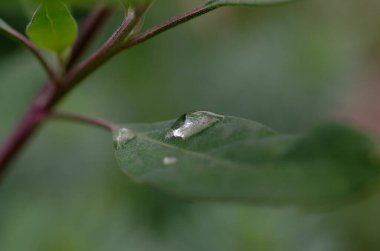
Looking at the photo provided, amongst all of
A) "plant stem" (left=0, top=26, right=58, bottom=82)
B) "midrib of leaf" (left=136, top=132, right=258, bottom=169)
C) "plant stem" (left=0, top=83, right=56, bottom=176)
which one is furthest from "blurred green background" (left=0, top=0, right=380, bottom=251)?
"midrib of leaf" (left=136, top=132, right=258, bottom=169)

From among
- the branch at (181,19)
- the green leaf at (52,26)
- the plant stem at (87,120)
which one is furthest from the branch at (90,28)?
the branch at (181,19)

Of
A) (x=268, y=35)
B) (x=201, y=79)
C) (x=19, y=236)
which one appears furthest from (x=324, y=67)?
(x=19, y=236)

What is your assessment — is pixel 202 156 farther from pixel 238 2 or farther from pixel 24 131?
pixel 24 131

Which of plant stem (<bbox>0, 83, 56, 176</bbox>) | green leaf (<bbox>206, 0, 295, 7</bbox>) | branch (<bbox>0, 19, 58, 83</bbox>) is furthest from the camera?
plant stem (<bbox>0, 83, 56, 176</bbox>)

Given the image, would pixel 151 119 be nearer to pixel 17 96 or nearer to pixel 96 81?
pixel 96 81

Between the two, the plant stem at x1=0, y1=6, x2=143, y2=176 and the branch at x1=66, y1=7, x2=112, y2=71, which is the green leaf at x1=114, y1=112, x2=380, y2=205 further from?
the branch at x1=66, y1=7, x2=112, y2=71
